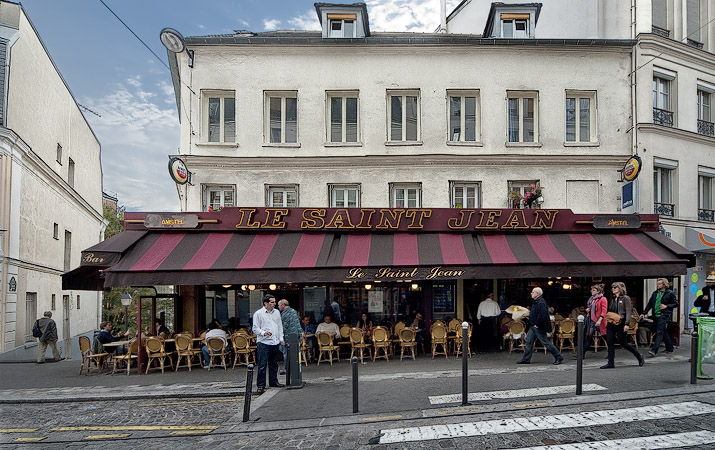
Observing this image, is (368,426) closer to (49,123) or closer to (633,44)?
(633,44)

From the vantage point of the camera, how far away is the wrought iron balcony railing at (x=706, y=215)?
1603cm

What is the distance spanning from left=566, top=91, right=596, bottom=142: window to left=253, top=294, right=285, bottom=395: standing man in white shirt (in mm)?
10733

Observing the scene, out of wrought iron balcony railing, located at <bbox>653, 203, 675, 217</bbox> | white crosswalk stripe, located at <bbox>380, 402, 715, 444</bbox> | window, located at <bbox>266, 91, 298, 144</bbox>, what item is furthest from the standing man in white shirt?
wrought iron balcony railing, located at <bbox>653, 203, 675, 217</bbox>

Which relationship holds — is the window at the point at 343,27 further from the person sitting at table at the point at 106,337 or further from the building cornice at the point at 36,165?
the building cornice at the point at 36,165

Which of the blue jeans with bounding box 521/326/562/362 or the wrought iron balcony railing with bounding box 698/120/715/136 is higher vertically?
the wrought iron balcony railing with bounding box 698/120/715/136

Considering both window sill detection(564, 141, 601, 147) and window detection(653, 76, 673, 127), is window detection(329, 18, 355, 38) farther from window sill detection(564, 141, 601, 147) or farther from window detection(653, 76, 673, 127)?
window detection(653, 76, 673, 127)

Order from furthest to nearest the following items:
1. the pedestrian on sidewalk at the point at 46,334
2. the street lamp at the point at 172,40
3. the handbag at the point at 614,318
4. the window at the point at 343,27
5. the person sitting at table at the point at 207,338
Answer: the window at the point at 343,27 < the pedestrian on sidewalk at the point at 46,334 < the street lamp at the point at 172,40 < the person sitting at table at the point at 207,338 < the handbag at the point at 614,318

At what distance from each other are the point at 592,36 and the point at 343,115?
9457 mm

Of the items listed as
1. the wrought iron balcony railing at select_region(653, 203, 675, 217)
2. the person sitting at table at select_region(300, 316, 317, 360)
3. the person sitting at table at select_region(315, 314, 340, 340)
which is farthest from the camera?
the wrought iron balcony railing at select_region(653, 203, 675, 217)

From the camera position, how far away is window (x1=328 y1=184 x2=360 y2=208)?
1440 centimetres

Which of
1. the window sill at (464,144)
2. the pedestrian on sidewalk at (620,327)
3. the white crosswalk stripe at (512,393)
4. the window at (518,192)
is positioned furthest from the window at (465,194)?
the white crosswalk stripe at (512,393)

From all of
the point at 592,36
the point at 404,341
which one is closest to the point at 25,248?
the point at 404,341

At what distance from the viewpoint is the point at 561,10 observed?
18.2 metres

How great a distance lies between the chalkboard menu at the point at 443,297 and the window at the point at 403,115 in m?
4.47
